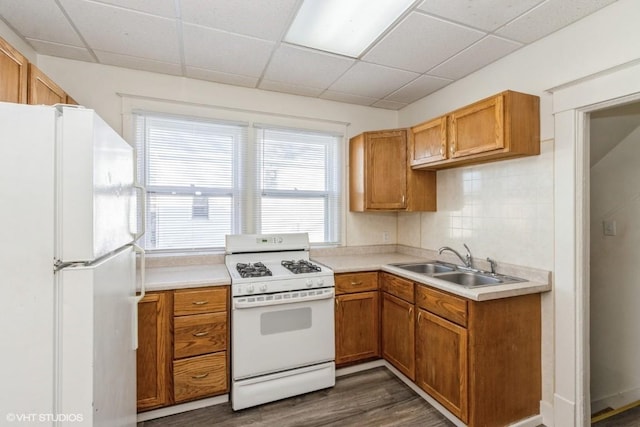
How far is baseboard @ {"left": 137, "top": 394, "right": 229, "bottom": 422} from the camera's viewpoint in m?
2.03

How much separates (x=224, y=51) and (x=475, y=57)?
189cm

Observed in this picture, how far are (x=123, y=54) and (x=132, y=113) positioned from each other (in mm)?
453

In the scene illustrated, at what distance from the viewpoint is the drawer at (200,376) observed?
2.05 meters

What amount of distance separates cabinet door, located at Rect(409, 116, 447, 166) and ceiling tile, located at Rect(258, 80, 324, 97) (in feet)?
3.41

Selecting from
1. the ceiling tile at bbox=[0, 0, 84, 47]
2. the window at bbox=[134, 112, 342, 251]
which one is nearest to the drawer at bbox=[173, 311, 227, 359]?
the window at bbox=[134, 112, 342, 251]

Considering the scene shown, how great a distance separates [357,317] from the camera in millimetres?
2598

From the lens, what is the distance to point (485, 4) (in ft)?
5.44

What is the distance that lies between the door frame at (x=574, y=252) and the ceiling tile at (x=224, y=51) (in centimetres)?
201

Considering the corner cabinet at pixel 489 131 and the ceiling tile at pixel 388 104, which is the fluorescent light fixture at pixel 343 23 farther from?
the ceiling tile at pixel 388 104

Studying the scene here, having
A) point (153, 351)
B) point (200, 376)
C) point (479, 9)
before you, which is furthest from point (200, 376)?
point (479, 9)

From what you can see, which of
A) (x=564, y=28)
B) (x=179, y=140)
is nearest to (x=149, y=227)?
(x=179, y=140)

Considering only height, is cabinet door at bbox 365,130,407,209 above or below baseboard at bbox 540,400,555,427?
above

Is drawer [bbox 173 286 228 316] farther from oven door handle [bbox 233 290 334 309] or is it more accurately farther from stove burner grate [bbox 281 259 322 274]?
stove burner grate [bbox 281 259 322 274]

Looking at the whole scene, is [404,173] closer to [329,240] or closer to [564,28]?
[329,240]
